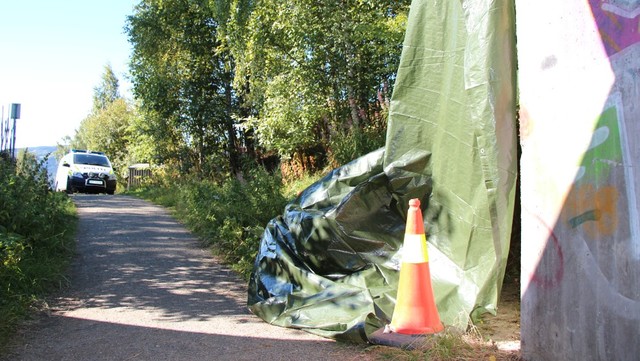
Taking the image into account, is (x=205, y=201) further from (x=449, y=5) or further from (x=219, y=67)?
(x=219, y=67)

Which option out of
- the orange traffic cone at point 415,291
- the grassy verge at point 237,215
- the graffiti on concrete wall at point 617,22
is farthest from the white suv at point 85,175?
the graffiti on concrete wall at point 617,22

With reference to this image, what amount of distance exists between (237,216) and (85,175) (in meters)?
13.8

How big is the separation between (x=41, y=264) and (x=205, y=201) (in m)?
4.46

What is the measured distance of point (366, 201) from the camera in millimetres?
4512

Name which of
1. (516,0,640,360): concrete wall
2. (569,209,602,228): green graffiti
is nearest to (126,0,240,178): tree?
(516,0,640,360): concrete wall

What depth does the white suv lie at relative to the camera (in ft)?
63.6

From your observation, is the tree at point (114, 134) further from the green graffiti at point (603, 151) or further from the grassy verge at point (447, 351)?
the green graffiti at point (603, 151)

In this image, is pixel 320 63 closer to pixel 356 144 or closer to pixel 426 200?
pixel 356 144

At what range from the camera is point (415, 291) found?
137 inches

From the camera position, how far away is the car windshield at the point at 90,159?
2022 centimetres

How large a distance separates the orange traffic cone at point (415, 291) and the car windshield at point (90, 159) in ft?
62.7

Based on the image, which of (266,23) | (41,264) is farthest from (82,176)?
(41,264)

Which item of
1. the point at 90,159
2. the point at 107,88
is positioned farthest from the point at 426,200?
the point at 107,88

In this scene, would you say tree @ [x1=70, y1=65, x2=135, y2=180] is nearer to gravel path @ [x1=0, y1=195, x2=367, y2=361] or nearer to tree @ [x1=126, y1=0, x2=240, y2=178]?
tree @ [x1=126, y1=0, x2=240, y2=178]
